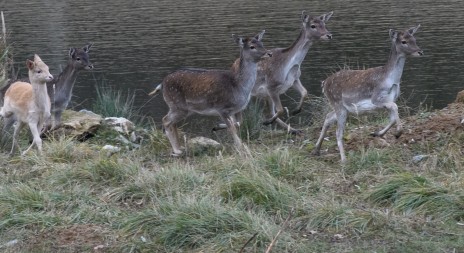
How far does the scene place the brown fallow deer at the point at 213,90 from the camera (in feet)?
43.9

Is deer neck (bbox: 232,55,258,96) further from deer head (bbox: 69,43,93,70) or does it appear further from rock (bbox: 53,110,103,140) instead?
deer head (bbox: 69,43,93,70)

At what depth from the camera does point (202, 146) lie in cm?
1367

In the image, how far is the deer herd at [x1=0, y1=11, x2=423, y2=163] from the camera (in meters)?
12.2

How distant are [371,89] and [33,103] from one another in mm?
4779

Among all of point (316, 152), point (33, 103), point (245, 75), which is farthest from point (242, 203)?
point (33, 103)

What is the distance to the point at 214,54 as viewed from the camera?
27.9 meters

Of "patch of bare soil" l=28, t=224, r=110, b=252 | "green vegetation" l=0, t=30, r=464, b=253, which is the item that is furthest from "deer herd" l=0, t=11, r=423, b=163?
"patch of bare soil" l=28, t=224, r=110, b=252

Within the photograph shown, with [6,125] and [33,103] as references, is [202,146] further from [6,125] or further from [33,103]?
[6,125]

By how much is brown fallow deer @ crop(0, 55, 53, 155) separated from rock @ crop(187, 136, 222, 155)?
82.5 inches

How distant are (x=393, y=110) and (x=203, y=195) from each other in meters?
3.17

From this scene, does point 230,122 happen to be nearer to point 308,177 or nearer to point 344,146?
point 344,146

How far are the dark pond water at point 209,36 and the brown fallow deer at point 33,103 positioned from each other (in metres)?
5.65

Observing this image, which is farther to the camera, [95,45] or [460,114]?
[95,45]

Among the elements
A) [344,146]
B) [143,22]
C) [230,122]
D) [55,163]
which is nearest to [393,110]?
[344,146]
